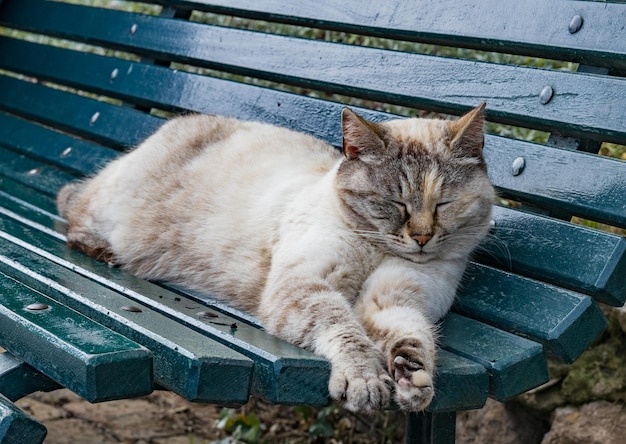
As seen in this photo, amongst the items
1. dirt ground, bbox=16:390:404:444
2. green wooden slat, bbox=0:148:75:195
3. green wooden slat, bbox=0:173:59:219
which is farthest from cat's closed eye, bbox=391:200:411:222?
green wooden slat, bbox=0:148:75:195


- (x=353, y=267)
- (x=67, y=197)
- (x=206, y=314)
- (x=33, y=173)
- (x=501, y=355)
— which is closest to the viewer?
(x=501, y=355)

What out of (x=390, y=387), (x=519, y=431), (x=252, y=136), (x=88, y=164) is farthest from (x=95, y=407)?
(x=390, y=387)

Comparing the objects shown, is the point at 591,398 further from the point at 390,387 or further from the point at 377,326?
the point at 390,387

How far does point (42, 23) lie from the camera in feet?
16.3

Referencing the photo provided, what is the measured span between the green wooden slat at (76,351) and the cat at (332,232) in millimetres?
490

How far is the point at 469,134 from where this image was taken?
2719 mm

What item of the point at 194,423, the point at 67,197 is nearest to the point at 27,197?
the point at 67,197

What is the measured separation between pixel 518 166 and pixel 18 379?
5.28 feet

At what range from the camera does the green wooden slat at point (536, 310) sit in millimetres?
2459

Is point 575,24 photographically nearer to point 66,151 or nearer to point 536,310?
point 536,310

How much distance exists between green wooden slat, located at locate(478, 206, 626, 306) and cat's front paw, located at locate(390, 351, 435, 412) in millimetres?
605

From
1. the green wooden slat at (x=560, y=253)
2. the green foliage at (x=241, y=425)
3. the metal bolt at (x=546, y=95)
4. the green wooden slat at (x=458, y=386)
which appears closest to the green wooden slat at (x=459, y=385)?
the green wooden slat at (x=458, y=386)

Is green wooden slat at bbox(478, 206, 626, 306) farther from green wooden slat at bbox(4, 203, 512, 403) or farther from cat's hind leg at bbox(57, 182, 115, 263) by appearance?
cat's hind leg at bbox(57, 182, 115, 263)

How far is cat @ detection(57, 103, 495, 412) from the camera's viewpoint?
239 centimetres
